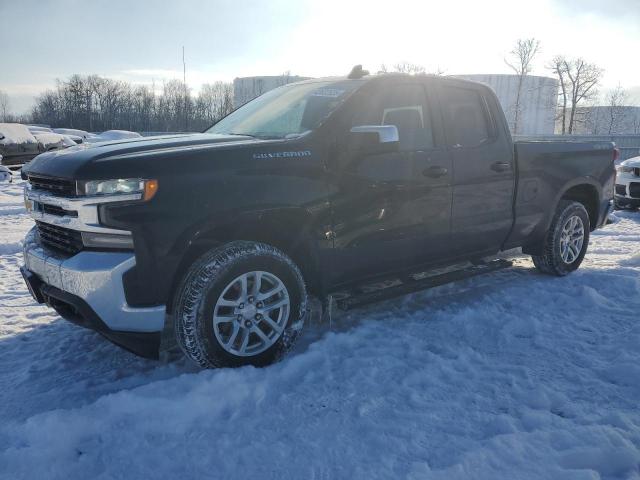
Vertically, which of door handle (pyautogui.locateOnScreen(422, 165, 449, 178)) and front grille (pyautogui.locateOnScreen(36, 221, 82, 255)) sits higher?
door handle (pyautogui.locateOnScreen(422, 165, 449, 178))

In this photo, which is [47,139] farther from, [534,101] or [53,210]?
[534,101]

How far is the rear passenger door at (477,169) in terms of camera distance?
13.0 feet

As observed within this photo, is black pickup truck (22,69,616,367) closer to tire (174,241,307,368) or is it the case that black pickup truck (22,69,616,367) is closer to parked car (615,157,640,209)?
tire (174,241,307,368)

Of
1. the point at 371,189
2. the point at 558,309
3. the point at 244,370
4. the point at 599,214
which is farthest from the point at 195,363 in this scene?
the point at 599,214

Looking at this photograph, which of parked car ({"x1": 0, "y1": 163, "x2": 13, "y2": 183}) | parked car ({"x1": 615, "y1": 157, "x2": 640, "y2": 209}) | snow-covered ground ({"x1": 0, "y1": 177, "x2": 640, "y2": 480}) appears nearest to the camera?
snow-covered ground ({"x1": 0, "y1": 177, "x2": 640, "y2": 480})

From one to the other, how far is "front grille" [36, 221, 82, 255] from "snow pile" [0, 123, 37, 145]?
1424cm

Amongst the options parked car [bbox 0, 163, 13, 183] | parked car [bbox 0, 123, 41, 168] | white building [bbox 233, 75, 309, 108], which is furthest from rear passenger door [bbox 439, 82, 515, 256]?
white building [bbox 233, 75, 309, 108]

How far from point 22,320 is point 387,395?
297cm

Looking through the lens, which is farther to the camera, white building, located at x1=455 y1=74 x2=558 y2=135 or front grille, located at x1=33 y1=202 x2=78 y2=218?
white building, located at x1=455 y1=74 x2=558 y2=135

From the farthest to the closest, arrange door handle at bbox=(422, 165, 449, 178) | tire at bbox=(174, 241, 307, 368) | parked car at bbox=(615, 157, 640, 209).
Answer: parked car at bbox=(615, 157, 640, 209)
door handle at bbox=(422, 165, 449, 178)
tire at bbox=(174, 241, 307, 368)

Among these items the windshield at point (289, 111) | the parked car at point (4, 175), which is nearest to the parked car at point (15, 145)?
the parked car at point (4, 175)

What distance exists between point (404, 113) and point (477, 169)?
0.81 metres

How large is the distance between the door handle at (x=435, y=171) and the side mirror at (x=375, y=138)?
15.2 inches

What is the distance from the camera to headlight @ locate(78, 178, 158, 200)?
2.59 metres
